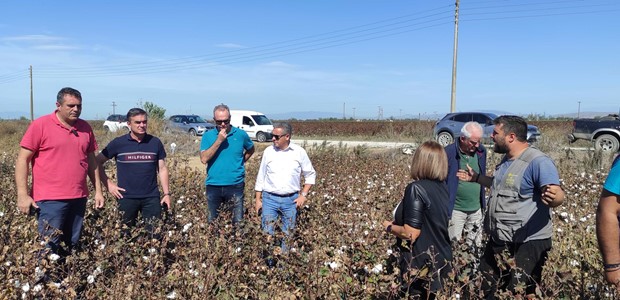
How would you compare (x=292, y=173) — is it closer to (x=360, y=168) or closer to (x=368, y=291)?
(x=368, y=291)

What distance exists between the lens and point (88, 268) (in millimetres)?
3514

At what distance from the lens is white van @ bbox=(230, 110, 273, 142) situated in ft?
79.2

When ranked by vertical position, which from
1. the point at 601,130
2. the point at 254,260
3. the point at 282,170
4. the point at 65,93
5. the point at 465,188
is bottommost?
the point at 254,260

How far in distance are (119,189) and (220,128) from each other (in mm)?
1121

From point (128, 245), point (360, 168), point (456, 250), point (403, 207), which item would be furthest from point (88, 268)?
point (360, 168)

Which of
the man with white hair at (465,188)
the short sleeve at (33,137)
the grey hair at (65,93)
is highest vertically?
the grey hair at (65,93)

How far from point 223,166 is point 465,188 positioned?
2370mm

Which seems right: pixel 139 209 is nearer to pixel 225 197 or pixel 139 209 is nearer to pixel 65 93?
pixel 225 197

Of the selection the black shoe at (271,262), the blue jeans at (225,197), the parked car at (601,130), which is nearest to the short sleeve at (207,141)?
the blue jeans at (225,197)

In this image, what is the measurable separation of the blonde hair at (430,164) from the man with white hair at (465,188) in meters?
1.50

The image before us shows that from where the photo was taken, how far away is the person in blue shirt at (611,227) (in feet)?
8.32

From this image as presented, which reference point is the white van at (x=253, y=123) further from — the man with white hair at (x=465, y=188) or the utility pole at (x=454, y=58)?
the man with white hair at (x=465, y=188)

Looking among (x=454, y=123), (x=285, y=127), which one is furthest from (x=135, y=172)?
(x=454, y=123)

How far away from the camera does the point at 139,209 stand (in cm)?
479
